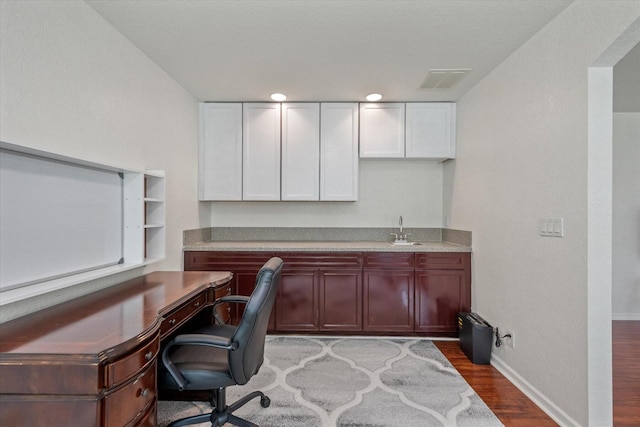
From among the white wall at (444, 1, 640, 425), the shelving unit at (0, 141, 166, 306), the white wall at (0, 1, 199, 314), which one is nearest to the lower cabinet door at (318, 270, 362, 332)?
the white wall at (444, 1, 640, 425)

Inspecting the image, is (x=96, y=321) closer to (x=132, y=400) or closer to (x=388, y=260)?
(x=132, y=400)

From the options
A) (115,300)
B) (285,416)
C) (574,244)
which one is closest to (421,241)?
(574,244)

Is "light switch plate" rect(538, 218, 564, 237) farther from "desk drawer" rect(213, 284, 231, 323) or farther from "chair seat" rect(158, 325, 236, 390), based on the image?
"desk drawer" rect(213, 284, 231, 323)

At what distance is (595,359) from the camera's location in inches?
69.6

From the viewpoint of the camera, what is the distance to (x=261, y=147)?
11.8 feet

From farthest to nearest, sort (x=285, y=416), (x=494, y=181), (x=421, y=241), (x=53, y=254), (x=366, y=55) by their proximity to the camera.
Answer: (x=421, y=241)
(x=494, y=181)
(x=366, y=55)
(x=285, y=416)
(x=53, y=254)

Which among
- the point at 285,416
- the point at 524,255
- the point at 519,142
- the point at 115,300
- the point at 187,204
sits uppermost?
the point at 519,142

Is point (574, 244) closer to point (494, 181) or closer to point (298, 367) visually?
point (494, 181)

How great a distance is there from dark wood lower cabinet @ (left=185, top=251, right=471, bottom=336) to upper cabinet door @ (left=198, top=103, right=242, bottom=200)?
0.73 meters

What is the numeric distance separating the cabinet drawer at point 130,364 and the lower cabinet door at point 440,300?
2.53 meters

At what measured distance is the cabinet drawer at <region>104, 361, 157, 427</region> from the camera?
3.76 ft

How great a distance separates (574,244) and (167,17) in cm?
273

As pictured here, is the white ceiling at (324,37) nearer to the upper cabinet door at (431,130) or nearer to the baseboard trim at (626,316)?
the upper cabinet door at (431,130)

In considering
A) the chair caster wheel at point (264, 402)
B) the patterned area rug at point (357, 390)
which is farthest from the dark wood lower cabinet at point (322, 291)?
the chair caster wheel at point (264, 402)
